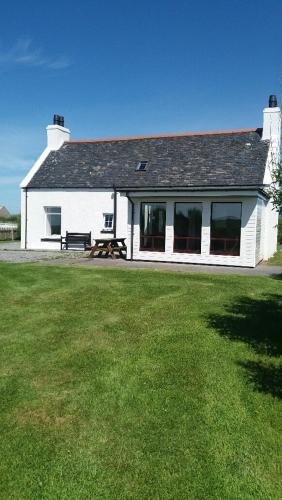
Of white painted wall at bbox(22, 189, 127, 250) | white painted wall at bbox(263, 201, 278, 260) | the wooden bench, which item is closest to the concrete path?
white painted wall at bbox(263, 201, 278, 260)

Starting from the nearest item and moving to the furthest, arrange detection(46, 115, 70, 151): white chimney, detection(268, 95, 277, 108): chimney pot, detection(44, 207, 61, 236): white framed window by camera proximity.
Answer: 1. detection(268, 95, 277, 108): chimney pot
2. detection(44, 207, 61, 236): white framed window
3. detection(46, 115, 70, 151): white chimney

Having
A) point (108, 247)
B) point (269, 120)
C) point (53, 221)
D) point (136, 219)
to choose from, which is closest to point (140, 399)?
point (136, 219)

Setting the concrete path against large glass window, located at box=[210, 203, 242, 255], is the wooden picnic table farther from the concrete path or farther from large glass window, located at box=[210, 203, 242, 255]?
large glass window, located at box=[210, 203, 242, 255]

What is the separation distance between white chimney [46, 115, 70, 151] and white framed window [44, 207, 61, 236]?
4.71 metres

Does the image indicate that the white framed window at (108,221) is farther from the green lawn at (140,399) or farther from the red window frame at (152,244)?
the green lawn at (140,399)

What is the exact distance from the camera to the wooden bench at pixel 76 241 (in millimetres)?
24078

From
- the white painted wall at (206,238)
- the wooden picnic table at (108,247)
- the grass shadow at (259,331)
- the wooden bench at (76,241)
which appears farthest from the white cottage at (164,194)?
the grass shadow at (259,331)

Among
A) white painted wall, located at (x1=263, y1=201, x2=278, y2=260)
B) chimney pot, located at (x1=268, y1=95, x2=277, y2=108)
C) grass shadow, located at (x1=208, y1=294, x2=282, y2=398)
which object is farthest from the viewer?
chimney pot, located at (x1=268, y1=95, x2=277, y2=108)

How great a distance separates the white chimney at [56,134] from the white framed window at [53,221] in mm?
4715

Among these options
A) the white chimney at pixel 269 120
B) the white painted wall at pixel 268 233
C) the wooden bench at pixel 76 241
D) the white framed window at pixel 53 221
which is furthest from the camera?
the white framed window at pixel 53 221

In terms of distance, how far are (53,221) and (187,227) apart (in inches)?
403

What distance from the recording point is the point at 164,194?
18.6 meters

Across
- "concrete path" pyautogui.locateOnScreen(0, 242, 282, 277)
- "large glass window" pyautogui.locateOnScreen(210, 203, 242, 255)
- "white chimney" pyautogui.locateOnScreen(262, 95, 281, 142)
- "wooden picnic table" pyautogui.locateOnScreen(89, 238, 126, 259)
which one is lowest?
"concrete path" pyautogui.locateOnScreen(0, 242, 282, 277)

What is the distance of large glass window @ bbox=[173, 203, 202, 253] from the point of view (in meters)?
18.4
